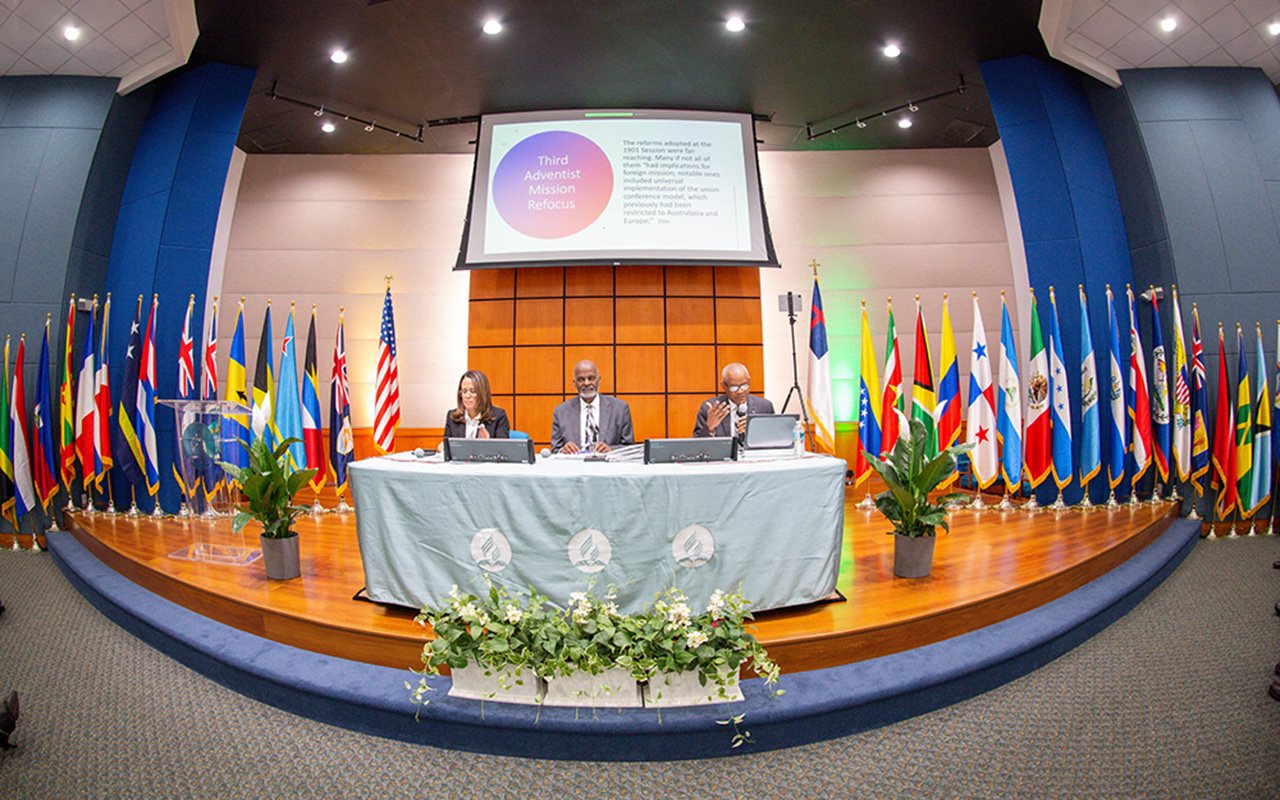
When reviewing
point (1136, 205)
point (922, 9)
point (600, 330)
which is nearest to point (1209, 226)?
point (1136, 205)

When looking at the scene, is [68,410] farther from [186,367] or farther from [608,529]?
[608,529]

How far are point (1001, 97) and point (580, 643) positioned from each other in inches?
221

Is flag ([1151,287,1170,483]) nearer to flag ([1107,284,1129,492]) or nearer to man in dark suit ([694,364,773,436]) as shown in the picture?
flag ([1107,284,1129,492])

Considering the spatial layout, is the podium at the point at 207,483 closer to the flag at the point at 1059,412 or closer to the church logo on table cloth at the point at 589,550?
the church logo on table cloth at the point at 589,550

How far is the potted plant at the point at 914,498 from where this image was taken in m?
2.52

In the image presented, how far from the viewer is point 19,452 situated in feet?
13.5

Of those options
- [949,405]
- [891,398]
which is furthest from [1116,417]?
[891,398]

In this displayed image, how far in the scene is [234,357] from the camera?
466cm

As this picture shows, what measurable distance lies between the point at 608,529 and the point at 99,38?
5.55 m

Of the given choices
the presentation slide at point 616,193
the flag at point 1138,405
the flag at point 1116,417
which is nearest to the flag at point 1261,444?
the flag at point 1138,405

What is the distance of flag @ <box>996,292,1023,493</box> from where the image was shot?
433 cm

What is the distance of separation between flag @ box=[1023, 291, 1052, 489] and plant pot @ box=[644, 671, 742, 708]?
12.3ft

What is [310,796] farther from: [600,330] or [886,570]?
[600,330]

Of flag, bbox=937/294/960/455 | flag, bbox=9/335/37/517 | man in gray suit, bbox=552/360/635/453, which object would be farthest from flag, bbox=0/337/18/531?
flag, bbox=937/294/960/455
